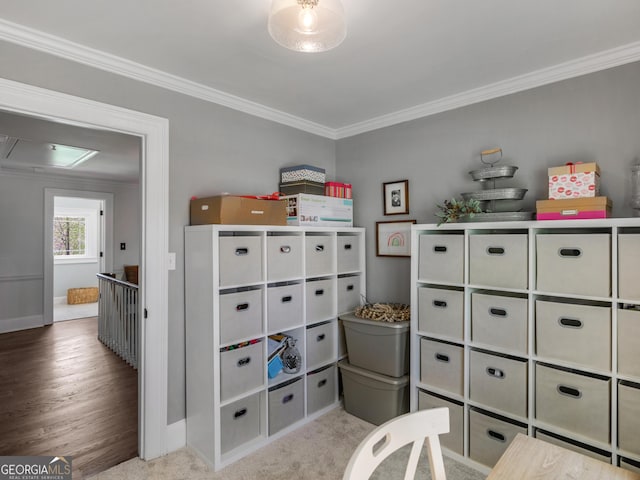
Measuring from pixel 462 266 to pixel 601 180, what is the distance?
35.7 inches

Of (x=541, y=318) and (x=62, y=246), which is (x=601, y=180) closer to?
(x=541, y=318)

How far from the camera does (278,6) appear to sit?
52.4 inches

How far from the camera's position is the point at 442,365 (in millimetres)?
2320

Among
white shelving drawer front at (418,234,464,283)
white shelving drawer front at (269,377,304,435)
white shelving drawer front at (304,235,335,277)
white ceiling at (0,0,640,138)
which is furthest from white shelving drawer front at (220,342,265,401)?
white ceiling at (0,0,640,138)

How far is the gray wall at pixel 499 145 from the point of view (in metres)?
A: 2.04

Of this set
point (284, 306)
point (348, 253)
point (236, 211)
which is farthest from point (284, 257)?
point (348, 253)

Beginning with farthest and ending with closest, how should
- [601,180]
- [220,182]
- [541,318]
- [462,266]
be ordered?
[220,182] → [462,266] → [601,180] → [541,318]

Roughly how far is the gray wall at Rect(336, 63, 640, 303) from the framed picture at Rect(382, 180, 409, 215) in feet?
0.16

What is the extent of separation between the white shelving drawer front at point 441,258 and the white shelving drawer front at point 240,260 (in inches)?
42.8

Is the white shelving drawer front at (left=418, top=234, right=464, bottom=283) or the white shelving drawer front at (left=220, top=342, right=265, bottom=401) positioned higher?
the white shelving drawer front at (left=418, top=234, right=464, bottom=283)

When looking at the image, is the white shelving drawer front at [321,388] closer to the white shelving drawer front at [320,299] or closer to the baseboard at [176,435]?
the white shelving drawer front at [320,299]

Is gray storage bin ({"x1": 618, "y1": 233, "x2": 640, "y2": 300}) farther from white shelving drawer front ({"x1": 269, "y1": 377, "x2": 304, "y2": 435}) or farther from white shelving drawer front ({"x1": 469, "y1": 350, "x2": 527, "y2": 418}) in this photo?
white shelving drawer front ({"x1": 269, "y1": 377, "x2": 304, "y2": 435})

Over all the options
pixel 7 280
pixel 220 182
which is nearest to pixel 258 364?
pixel 220 182

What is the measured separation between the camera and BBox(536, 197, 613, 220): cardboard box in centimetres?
185
